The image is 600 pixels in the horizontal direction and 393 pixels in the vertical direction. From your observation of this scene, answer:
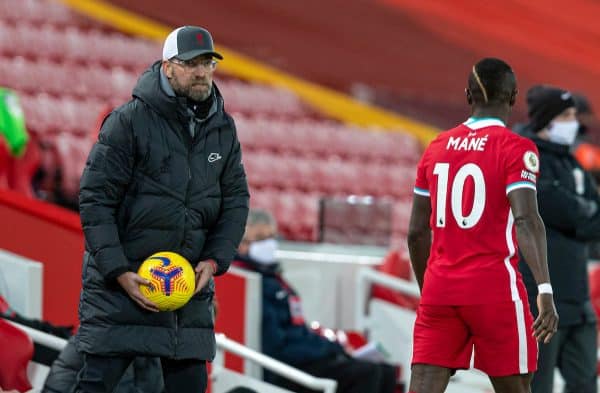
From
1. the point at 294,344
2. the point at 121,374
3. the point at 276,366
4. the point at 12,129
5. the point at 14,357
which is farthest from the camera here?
the point at 12,129

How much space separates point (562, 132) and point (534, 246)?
1.17 metres

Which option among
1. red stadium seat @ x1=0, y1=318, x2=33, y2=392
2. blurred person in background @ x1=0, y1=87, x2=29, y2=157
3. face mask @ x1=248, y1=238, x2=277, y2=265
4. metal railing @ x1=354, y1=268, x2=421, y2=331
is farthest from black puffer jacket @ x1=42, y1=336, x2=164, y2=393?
blurred person in background @ x1=0, y1=87, x2=29, y2=157

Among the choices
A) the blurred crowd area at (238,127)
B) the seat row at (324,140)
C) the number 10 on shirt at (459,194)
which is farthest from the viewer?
the seat row at (324,140)

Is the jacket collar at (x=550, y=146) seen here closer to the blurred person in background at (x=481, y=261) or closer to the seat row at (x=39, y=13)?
the blurred person in background at (x=481, y=261)

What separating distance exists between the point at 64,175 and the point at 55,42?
12.7 ft

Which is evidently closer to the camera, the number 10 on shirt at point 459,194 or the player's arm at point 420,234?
the number 10 on shirt at point 459,194

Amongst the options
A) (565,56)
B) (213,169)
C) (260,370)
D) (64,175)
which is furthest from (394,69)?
(213,169)

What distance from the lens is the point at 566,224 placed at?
414cm

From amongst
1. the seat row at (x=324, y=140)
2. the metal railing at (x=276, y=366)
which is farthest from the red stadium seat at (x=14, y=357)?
the seat row at (x=324, y=140)

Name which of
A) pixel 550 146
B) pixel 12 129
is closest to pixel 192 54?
pixel 550 146

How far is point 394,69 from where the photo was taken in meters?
13.2

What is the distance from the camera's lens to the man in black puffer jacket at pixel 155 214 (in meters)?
3.20

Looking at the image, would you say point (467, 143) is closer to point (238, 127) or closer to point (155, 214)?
point (155, 214)

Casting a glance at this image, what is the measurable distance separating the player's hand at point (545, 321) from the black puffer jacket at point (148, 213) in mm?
839
